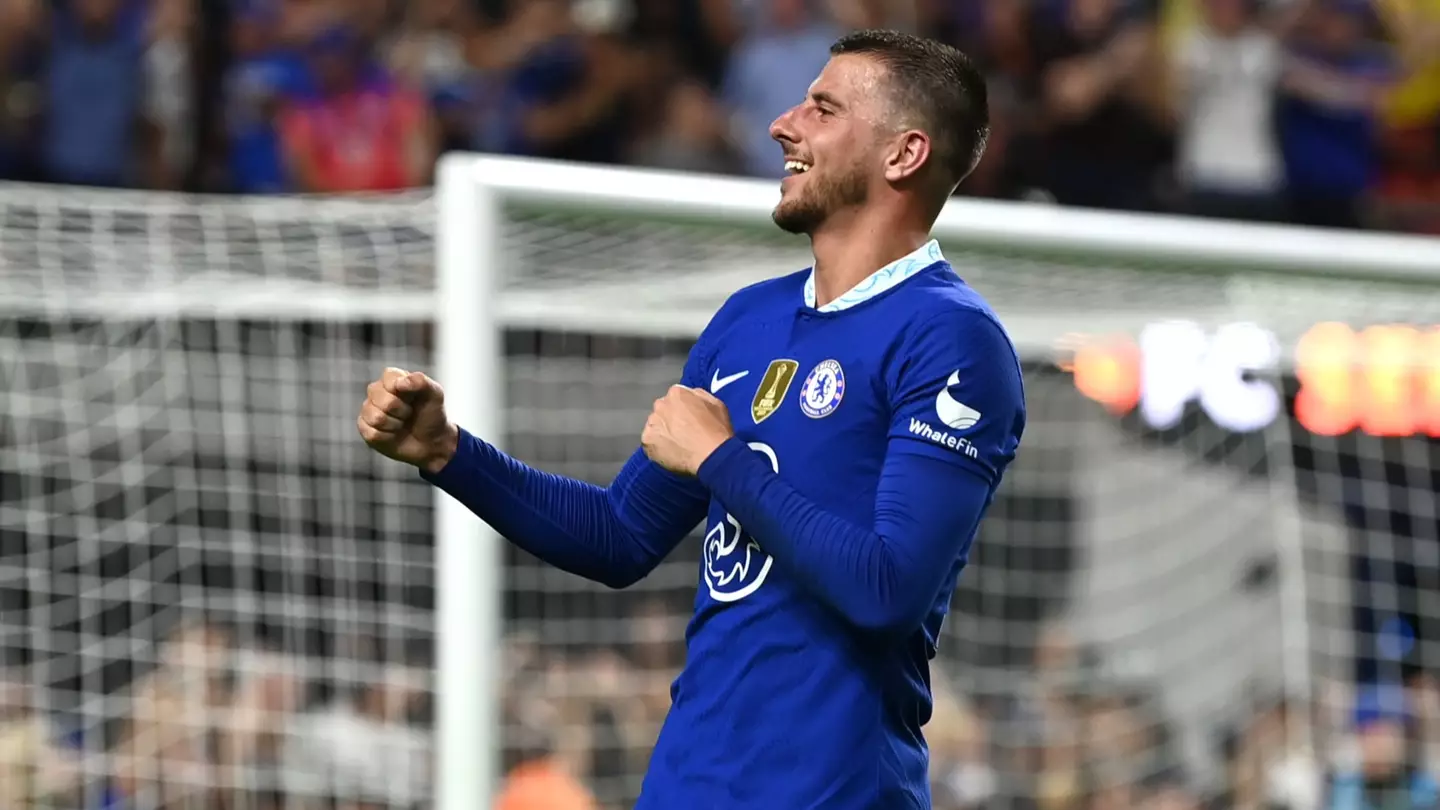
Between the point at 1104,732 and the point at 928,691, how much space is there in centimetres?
436

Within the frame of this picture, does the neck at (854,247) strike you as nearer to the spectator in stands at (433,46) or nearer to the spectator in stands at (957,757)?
the spectator in stands at (957,757)

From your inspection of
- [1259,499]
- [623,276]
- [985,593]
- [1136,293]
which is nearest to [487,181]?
[623,276]

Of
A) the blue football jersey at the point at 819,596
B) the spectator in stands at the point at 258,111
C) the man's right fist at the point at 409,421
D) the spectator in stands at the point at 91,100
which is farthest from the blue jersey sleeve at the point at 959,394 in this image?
the spectator in stands at the point at 91,100

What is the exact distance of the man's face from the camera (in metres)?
2.37

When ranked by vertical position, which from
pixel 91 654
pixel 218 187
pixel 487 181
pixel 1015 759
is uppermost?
pixel 487 181

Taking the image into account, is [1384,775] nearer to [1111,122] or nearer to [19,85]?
[1111,122]

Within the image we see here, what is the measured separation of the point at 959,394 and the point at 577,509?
2.08 feet

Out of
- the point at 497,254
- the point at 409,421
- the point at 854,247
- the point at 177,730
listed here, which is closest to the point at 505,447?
the point at 177,730

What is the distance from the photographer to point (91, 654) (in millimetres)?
5582

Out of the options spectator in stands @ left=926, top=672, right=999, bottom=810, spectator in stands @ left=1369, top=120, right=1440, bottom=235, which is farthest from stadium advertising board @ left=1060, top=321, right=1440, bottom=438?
spectator in stands @ left=1369, top=120, right=1440, bottom=235

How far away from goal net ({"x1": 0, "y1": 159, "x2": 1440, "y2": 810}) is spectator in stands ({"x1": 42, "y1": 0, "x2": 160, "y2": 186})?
159 centimetres

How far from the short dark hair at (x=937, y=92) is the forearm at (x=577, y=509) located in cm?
58

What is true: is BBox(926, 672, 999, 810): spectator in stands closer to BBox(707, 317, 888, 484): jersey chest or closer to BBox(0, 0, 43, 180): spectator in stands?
BBox(707, 317, 888, 484): jersey chest

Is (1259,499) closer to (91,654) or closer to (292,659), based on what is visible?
(292,659)
